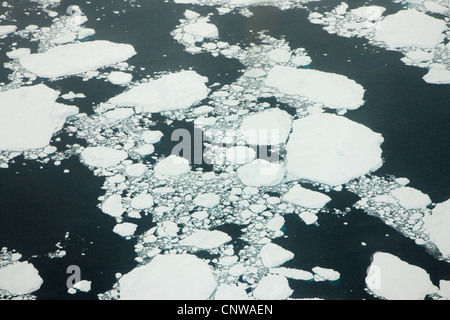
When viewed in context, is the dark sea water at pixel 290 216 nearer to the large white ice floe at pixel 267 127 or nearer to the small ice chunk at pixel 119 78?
the small ice chunk at pixel 119 78

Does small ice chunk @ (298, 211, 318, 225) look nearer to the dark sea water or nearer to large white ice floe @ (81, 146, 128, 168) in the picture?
the dark sea water

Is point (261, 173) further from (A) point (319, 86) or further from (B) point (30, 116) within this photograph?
(B) point (30, 116)

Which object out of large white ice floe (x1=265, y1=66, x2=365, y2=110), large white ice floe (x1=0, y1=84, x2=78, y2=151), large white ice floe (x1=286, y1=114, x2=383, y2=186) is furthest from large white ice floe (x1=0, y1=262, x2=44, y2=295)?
large white ice floe (x1=265, y1=66, x2=365, y2=110)

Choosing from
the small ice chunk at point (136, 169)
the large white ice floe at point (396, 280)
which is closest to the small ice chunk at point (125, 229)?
the small ice chunk at point (136, 169)

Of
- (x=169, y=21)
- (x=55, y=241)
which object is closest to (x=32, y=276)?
Result: (x=55, y=241)

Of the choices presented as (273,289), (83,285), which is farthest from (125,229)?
(273,289)
